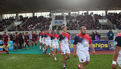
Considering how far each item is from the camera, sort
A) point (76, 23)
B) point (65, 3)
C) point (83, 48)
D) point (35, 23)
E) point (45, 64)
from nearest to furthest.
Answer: point (83, 48)
point (45, 64)
point (76, 23)
point (65, 3)
point (35, 23)

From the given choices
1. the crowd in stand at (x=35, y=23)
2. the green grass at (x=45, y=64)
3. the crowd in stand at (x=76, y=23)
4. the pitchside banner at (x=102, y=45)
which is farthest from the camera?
the crowd in stand at (x=35, y=23)

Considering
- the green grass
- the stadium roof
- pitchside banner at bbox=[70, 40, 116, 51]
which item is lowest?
the green grass

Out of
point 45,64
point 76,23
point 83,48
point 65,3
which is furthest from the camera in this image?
point 65,3

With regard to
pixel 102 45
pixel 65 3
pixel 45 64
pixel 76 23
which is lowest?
pixel 45 64

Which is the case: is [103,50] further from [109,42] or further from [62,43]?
[62,43]

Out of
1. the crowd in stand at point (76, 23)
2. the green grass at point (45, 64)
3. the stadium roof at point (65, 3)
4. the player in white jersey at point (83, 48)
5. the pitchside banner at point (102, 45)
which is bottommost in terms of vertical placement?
the green grass at point (45, 64)

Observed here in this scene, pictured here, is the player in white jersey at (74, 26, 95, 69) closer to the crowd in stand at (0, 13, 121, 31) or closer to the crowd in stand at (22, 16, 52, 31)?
the crowd in stand at (0, 13, 121, 31)

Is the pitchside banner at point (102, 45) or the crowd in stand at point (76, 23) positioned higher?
the crowd in stand at point (76, 23)

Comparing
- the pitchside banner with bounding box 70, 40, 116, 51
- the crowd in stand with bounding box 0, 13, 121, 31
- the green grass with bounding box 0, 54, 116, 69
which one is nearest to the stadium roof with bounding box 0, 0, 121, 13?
the crowd in stand with bounding box 0, 13, 121, 31

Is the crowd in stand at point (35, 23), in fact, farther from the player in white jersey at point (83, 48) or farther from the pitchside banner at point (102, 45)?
the player in white jersey at point (83, 48)

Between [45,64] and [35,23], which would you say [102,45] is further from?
[35,23]

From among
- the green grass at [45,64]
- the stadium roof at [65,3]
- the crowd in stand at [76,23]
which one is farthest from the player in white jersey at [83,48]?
the stadium roof at [65,3]

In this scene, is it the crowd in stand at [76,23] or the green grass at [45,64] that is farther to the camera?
the crowd in stand at [76,23]

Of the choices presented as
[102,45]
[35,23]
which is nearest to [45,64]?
[102,45]
